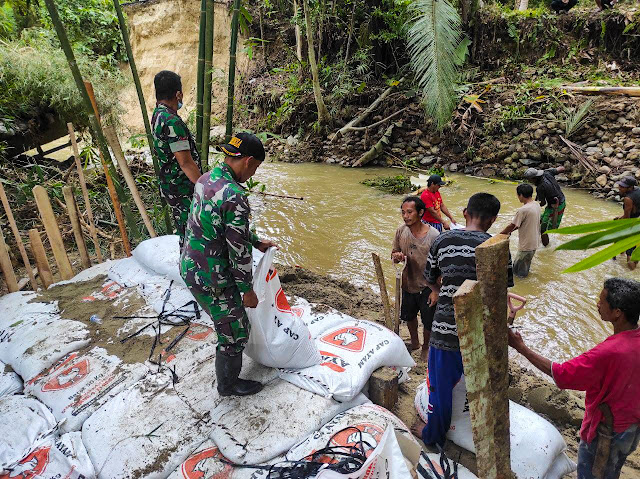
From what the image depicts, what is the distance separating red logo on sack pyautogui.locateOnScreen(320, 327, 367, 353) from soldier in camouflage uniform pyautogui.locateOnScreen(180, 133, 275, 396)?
0.54 metres

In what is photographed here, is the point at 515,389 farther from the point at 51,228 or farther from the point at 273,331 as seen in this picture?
the point at 51,228

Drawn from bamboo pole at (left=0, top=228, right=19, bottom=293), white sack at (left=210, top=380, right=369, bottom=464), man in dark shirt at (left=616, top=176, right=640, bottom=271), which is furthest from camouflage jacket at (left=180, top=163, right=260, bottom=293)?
man in dark shirt at (left=616, top=176, right=640, bottom=271)

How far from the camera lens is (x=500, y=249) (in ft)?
3.45

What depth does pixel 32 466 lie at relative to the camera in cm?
175

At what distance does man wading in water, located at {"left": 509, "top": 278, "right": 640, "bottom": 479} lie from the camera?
1474 millimetres

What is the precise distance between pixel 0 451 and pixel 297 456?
142 cm

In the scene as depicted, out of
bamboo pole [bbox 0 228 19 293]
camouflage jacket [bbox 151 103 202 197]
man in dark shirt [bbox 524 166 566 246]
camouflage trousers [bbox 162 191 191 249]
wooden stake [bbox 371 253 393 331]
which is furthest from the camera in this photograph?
man in dark shirt [bbox 524 166 566 246]

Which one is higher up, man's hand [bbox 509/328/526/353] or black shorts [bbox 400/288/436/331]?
man's hand [bbox 509/328/526/353]

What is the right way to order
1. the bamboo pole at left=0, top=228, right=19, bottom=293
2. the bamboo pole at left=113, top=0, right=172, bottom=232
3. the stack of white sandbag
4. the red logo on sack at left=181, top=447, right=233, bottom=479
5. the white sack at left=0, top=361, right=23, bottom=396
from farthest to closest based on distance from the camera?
the bamboo pole at left=113, top=0, right=172, bottom=232 → the bamboo pole at left=0, top=228, right=19, bottom=293 → the white sack at left=0, top=361, right=23, bottom=396 → the stack of white sandbag → the red logo on sack at left=181, top=447, right=233, bottom=479

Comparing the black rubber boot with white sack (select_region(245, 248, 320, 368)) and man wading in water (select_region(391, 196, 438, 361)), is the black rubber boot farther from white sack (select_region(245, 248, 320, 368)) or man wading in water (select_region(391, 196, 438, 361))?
man wading in water (select_region(391, 196, 438, 361))

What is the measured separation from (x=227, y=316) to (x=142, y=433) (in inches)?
26.1

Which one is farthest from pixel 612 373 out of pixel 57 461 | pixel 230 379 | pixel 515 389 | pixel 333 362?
pixel 57 461

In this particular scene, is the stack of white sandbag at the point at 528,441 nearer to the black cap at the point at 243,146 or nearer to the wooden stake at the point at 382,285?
the wooden stake at the point at 382,285

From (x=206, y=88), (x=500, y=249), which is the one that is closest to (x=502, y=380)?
(x=500, y=249)
